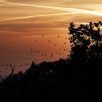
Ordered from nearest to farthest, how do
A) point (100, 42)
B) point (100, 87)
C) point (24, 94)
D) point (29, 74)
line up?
point (100, 87) < point (100, 42) < point (24, 94) < point (29, 74)

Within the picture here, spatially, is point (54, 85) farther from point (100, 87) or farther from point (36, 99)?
point (100, 87)

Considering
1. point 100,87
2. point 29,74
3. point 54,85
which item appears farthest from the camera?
point 29,74

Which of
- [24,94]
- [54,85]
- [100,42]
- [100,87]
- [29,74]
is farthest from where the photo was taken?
[29,74]

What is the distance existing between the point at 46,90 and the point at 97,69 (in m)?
14.2

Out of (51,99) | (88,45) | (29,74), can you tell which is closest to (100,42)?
(88,45)

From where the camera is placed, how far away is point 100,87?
7531cm

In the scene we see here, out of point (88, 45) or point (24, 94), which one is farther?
point (24, 94)

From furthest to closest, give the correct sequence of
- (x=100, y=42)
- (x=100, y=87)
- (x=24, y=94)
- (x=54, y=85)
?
(x=24, y=94)
(x=54, y=85)
(x=100, y=42)
(x=100, y=87)

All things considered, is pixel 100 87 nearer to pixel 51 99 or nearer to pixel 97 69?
pixel 97 69

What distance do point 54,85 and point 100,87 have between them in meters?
13.8

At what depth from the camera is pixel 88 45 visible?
8125 centimetres

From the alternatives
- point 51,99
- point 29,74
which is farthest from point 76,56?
point 29,74

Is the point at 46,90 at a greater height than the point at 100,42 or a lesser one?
lesser

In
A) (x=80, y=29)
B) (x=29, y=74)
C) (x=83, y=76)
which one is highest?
(x=80, y=29)
